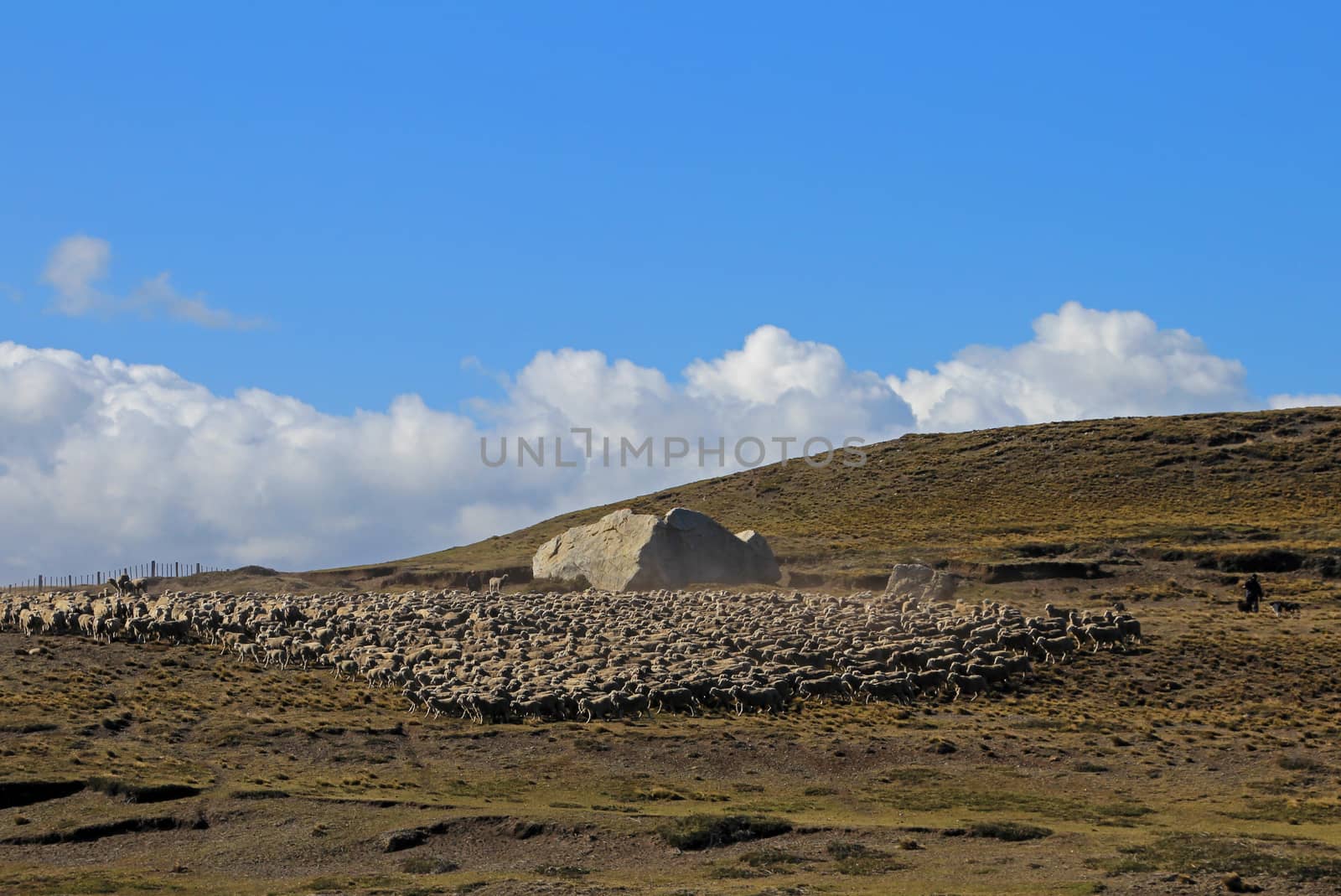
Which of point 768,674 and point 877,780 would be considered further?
point 768,674

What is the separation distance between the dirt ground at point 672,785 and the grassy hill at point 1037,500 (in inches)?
947

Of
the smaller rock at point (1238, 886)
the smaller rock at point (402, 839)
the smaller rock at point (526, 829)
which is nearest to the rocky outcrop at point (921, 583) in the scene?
the smaller rock at point (526, 829)

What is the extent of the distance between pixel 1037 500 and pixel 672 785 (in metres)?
62.1

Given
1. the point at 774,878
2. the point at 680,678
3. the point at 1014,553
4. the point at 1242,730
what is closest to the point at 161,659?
the point at 680,678

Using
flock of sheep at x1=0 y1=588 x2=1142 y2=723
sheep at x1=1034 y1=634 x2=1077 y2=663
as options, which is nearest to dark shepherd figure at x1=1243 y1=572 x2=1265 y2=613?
flock of sheep at x1=0 y1=588 x2=1142 y2=723

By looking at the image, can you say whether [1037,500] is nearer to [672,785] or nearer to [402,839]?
[672,785]

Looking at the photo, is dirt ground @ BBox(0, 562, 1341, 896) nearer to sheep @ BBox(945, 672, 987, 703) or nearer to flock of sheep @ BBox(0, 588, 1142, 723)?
sheep @ BBox(945, 672, 987, 703)

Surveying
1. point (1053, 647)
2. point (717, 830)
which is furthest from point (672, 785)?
point (1053, 647)

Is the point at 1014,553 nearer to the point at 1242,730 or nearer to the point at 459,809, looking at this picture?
the point at 1242,730

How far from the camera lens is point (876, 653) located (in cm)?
4569

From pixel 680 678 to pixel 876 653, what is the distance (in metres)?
6.93

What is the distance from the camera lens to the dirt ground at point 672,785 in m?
26.7

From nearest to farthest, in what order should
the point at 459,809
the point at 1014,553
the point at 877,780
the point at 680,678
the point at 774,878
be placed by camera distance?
the point at 774,878, the point at 459,809, the point at 877,780, the point at 680,678, the point at 1014,553

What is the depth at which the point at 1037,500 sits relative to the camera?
92.3m
